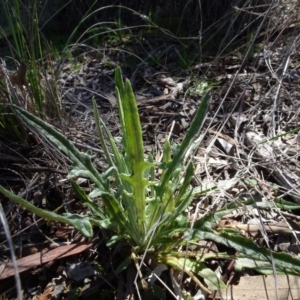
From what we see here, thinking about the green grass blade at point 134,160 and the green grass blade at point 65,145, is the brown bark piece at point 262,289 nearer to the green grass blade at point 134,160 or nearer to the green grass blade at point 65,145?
the green grass blade at point 134,160

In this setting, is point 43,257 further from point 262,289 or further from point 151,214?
point 262,289

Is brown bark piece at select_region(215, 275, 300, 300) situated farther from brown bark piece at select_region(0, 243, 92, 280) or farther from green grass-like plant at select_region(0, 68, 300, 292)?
brown bark piece at select_region(0, 243, 92, 280)

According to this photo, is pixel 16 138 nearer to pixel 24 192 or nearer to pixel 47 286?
pixel 24 192

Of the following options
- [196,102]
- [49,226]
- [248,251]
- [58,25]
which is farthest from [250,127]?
[58,25]

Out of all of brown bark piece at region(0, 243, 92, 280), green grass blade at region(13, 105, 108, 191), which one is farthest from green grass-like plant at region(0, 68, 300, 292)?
brown bark piece at region(0, 243, 92, 280)

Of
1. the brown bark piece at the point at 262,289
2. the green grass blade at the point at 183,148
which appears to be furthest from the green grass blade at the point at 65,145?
the brown bark piece at the point at 262,289
